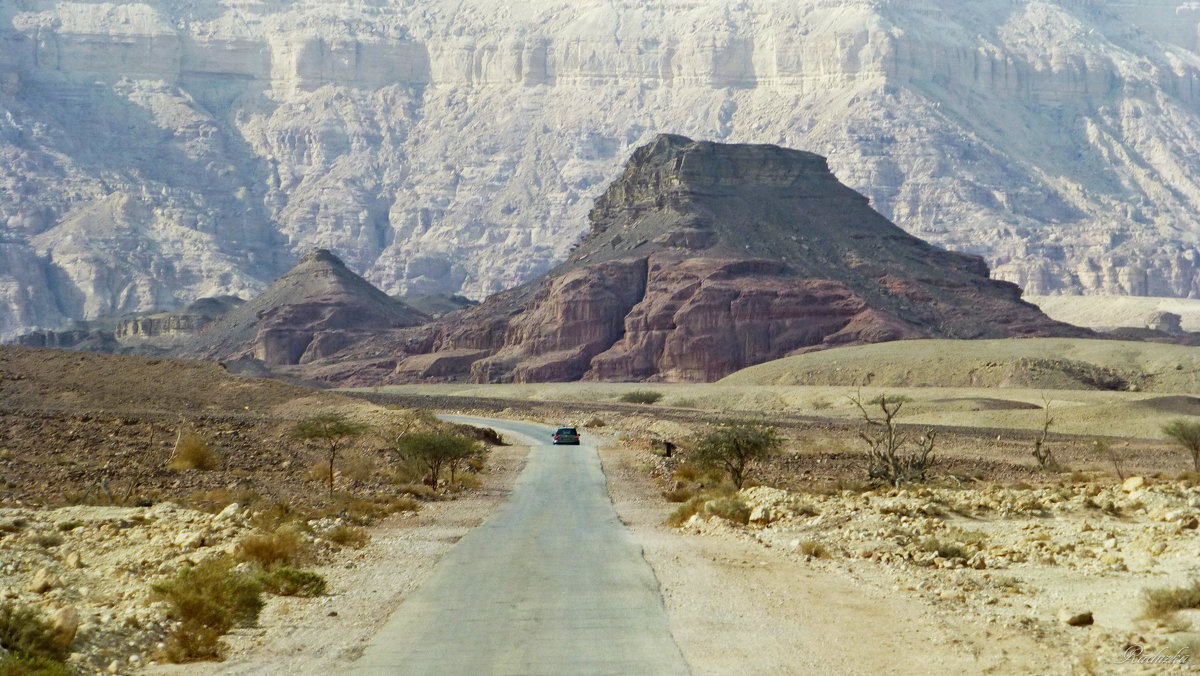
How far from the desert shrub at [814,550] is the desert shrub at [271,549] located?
343 inches

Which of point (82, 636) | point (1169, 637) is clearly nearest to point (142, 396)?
point (82, 636)

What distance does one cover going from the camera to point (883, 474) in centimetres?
4600

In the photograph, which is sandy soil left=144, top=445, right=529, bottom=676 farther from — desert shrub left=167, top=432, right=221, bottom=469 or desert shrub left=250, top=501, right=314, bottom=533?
desert shrub left=167, top=432, right=221, bottom=469

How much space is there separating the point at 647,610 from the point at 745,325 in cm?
14307

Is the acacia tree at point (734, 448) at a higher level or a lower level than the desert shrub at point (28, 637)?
higher

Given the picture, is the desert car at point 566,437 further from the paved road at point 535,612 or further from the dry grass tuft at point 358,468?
the paved road at point 535,612

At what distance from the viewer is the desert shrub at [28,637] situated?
18.1m

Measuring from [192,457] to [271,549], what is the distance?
73.1 ft

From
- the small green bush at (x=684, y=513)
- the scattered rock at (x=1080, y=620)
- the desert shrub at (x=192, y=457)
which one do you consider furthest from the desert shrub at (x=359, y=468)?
the scattered rock at (x=1080, y=620)

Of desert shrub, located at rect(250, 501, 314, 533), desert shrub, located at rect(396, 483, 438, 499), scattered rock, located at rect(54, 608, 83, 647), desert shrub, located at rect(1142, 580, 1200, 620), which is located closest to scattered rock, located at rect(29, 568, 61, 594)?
scattered rock, located at rect(54, 608, 83, 647)

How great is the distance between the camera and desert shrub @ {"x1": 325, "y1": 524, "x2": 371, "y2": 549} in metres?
31.4

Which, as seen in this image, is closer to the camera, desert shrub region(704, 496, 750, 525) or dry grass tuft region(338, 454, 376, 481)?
desert shrub region(704, 496, 750, 525)

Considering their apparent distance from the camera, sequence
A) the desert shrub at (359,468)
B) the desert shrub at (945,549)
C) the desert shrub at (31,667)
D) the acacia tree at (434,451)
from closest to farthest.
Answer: the desert shrub at (31,667), the desert shrub at (945,549), the desert shrub at (359,468), the acacia tree at (434,451)

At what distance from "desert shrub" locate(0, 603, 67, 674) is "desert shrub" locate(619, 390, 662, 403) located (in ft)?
376
